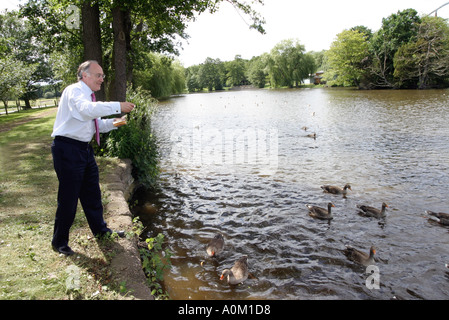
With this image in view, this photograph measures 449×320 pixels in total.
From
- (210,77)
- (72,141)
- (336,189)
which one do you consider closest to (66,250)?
(72,141)

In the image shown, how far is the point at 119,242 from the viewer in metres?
4.71

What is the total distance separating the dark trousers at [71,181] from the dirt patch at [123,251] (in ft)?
2.56

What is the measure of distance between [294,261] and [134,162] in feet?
19.2

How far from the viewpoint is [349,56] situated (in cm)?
6266

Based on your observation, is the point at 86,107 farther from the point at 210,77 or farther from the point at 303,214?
the point at 210,77

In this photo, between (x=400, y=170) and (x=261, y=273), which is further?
(x=400, y=170)

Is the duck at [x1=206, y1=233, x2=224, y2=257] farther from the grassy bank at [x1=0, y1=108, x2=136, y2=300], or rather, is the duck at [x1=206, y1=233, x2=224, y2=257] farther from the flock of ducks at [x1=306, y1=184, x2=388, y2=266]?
the flock of ducks at [x1=306, y1=184, x2=388, y2=266]

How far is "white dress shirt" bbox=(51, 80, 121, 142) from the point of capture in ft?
12.3

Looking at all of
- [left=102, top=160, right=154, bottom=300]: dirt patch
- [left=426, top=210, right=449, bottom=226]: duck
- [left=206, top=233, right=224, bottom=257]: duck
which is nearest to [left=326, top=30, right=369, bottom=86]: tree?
[left=426, top=210, right=449, bottom=226]: duck

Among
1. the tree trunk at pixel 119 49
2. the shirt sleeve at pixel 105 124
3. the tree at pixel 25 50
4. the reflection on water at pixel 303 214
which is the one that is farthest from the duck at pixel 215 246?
the tree at pixel 25 50

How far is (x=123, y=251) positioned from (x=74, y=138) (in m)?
1.84
